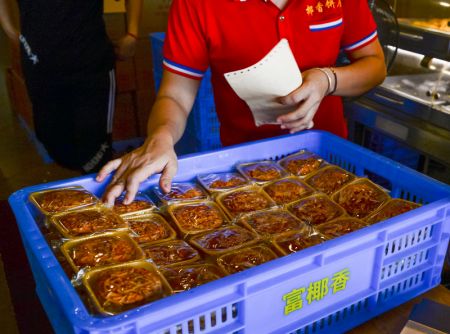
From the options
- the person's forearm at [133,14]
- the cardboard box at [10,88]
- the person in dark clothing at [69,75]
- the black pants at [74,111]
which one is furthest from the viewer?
the cardboard box at [10,88]

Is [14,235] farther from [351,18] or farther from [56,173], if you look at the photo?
[351,18]

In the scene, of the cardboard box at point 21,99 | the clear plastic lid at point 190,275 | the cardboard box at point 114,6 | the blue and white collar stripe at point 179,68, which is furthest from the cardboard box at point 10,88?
the clear plastic lid at point 190,275

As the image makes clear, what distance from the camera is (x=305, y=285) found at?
0.84m

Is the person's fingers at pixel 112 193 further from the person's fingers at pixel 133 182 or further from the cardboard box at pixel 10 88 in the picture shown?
the cardboard box at pixel 10 88

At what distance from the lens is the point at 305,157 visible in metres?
1.39

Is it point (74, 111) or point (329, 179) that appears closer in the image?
point (329, 179)

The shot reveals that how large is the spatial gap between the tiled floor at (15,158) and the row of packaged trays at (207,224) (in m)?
1.77

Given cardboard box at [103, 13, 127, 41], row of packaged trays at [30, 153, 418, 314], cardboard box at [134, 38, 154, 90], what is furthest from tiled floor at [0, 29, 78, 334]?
row of packaged trays at [30, 153, 418, 314]

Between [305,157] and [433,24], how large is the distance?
170cm

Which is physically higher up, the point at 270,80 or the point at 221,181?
the point at 270,80

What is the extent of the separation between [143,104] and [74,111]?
1.50 meters

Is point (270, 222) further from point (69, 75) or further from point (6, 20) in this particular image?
point (6, 20)

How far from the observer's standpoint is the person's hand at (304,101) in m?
1.21

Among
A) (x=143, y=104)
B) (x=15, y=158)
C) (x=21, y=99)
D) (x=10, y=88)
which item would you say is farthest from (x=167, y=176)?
(x=10, y=88)
